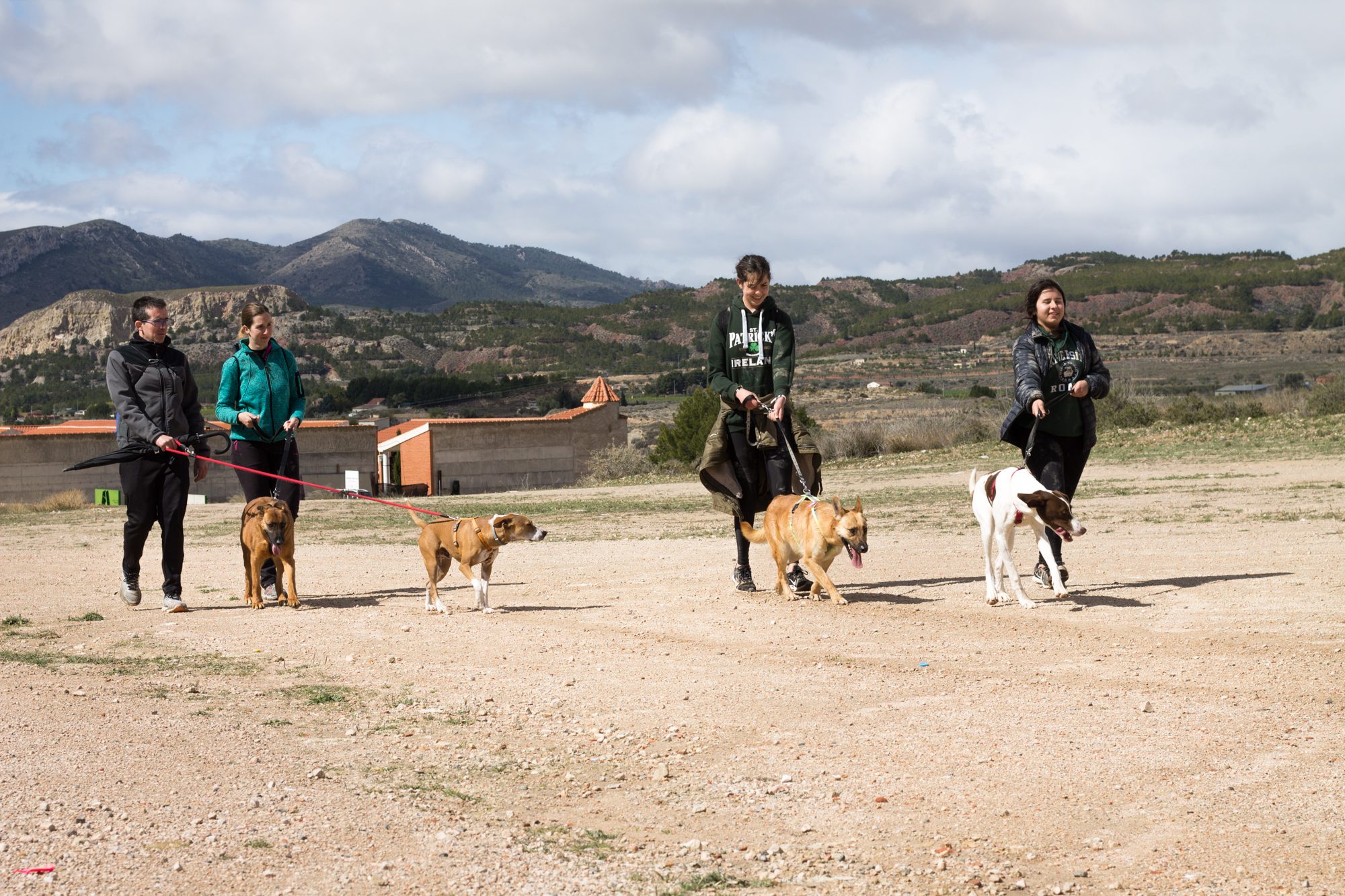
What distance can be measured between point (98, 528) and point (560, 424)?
94.3 ft

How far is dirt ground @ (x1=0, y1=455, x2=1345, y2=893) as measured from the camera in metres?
4.22

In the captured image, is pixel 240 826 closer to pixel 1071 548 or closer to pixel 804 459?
pixel 804 459

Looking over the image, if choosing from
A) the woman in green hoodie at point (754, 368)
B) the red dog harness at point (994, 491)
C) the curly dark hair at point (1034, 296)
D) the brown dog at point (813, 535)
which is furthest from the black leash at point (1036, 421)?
the woman in green hoodie at point (754, 368)

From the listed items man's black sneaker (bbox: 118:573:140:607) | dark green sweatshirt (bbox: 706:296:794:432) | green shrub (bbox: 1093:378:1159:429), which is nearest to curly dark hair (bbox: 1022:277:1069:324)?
dark green sweatshirt (bbox: 706:296:794:432)

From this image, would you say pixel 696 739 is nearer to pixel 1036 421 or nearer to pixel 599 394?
pixel 1036 421

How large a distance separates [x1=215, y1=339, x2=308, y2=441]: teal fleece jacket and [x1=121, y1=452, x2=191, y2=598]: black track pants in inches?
20.0

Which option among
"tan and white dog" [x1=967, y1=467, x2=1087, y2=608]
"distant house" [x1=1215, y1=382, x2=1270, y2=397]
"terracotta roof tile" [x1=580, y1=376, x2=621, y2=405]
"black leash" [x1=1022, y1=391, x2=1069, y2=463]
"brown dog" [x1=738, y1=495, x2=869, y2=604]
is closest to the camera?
"tan and white dog" [x1=967, y1=467, x2=1087, y2=608]

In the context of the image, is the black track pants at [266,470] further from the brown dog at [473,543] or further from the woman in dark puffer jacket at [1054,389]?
the woman in dark puffer jacket at [1054,389]

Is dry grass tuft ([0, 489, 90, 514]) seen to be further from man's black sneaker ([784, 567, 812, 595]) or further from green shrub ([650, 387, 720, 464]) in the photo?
man's black sneaker ([784, 567, 812, 595])

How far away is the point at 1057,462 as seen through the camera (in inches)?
361

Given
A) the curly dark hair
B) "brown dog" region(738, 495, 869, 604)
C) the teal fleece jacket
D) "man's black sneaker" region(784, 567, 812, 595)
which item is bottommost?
"man's black sneaker" region(784, 567, 812, 595)

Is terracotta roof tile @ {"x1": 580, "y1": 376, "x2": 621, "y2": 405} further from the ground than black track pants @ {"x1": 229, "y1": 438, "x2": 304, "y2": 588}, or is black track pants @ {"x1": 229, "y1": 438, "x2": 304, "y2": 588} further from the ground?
terracotta roof tile @ {"x1": 580, "y1": 376, "x2": 621, "y2": 405}

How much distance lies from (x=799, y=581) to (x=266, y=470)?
13.6 ft

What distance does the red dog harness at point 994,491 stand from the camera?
8672 millimetres
